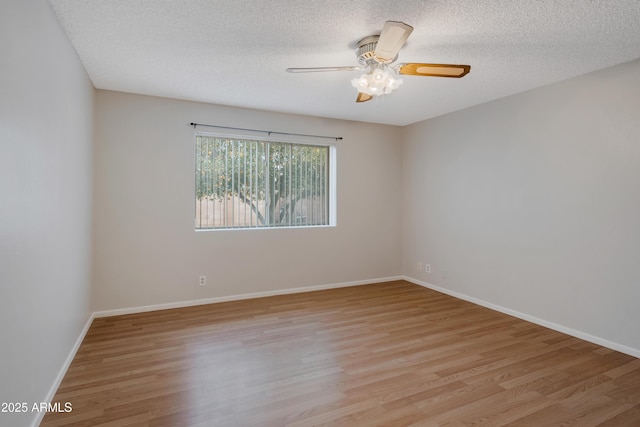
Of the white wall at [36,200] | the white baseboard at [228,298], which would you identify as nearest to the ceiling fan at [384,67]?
the white wall at [36,200]

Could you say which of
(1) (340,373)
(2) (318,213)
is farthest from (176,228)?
(1) (340,373)

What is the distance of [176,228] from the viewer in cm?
376

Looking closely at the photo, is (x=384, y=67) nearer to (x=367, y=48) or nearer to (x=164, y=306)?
(x=367, y=48)

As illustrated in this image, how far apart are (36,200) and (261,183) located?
105 inches

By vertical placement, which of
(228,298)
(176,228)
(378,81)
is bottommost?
(228,298)

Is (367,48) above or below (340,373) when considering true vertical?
above

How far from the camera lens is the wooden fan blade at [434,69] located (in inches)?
83.8

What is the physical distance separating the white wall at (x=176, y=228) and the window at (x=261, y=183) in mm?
161

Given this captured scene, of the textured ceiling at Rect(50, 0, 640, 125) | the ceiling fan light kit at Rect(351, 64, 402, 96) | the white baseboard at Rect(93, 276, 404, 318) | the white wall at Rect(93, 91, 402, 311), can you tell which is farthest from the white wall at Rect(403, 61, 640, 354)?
the ceiling fan light kit at Rect(351, 64, 402, 96)

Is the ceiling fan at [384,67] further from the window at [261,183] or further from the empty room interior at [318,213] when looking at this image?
the window at [261,183]

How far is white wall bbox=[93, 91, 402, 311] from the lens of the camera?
11.4 ft

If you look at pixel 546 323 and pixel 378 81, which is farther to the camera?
pixel 546 323

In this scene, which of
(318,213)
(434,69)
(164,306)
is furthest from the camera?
(318,213)

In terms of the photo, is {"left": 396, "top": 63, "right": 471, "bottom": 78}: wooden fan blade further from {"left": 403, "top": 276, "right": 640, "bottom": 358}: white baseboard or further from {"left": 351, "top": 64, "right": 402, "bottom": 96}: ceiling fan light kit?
{"left": 403, "top": 276, "right": 640, "bottom": 358}: white baseboard
